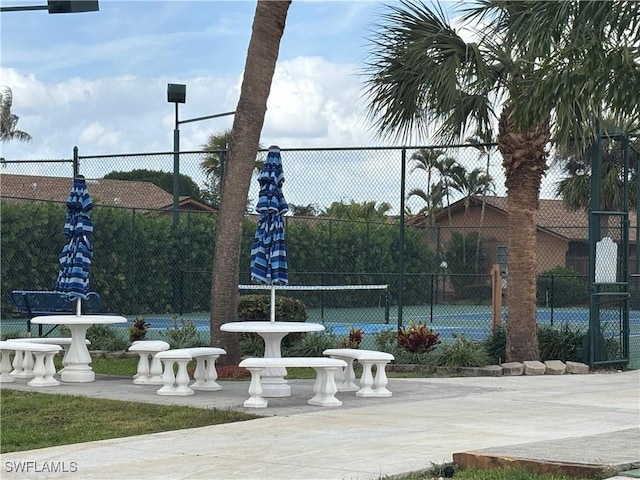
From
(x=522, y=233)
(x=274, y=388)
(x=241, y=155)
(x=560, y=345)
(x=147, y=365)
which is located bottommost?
(x=274, y=388)

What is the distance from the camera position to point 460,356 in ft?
52.2

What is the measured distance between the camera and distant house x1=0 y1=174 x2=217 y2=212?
38.1 m

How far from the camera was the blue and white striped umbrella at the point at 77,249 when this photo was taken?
1480 centimetres

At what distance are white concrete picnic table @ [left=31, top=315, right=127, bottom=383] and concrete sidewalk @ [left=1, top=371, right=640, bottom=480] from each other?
45 centimetres

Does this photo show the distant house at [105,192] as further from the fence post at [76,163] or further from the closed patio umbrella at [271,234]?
the closed patio umbrella at [271,234]

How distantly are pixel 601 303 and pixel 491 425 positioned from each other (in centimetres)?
640

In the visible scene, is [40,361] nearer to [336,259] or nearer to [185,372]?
[185,372]

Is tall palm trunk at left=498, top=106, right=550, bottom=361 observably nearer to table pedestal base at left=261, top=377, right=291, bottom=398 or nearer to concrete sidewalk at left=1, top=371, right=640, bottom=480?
concrete sidewalk at left=1, top=371, right=640, bottom=480

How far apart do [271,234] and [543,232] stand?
91.1 ft

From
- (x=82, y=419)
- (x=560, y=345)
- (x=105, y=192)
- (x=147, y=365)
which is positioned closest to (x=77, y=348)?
(x=147, y=365)

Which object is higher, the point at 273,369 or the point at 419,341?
the point at 419,341

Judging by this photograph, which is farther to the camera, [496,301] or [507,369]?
[496,301]

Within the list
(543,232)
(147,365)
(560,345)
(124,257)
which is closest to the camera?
(147,365)

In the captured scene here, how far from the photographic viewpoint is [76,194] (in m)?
14.9
